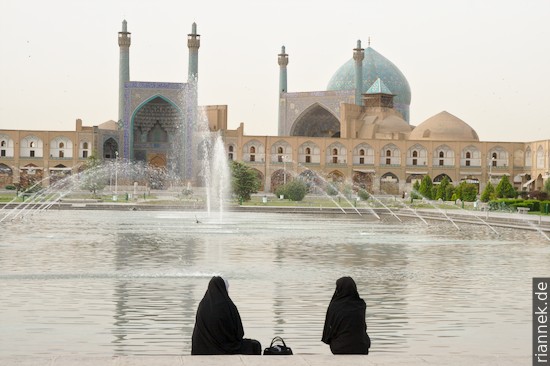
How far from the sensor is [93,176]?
46750 mm

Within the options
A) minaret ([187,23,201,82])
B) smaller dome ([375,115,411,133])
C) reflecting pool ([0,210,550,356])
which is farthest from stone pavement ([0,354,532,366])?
smaller dome ([375,115,411,133])

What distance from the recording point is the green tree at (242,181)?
37.6 m

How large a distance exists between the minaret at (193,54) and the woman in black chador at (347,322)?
4605cm

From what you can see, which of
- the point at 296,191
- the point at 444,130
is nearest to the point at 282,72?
the point at 444,130

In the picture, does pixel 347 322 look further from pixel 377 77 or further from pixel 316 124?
pixel 377 77

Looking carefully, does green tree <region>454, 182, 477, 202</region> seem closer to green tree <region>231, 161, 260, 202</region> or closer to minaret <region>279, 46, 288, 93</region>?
green tree <region>231, 161, 260, 202</region>

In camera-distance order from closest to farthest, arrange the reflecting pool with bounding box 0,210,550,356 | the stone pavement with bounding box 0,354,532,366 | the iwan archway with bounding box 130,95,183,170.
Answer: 1. the stone pavement with bounding box 0,354,532,366
2. the reflecting pool with bounding box 0,210,550,356
3. the iwan archway with bounding box 130,95,183,170

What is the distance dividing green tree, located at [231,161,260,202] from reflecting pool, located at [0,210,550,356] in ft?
60.9

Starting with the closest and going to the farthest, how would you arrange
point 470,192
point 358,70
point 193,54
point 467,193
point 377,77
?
point 470,192 → point 467,193 → point 193,54 → point 358,70 → point 377,77

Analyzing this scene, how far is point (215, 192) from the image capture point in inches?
1718

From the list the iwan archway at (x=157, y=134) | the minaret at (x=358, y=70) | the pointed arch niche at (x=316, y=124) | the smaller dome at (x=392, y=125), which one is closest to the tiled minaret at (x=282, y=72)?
the pointed arch niche at (x=316, y=124)

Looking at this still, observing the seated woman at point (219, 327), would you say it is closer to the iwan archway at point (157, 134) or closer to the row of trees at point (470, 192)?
the row of trees at point (470, 192)

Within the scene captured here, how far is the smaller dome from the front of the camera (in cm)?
5588

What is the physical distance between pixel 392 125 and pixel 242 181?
2008cm
